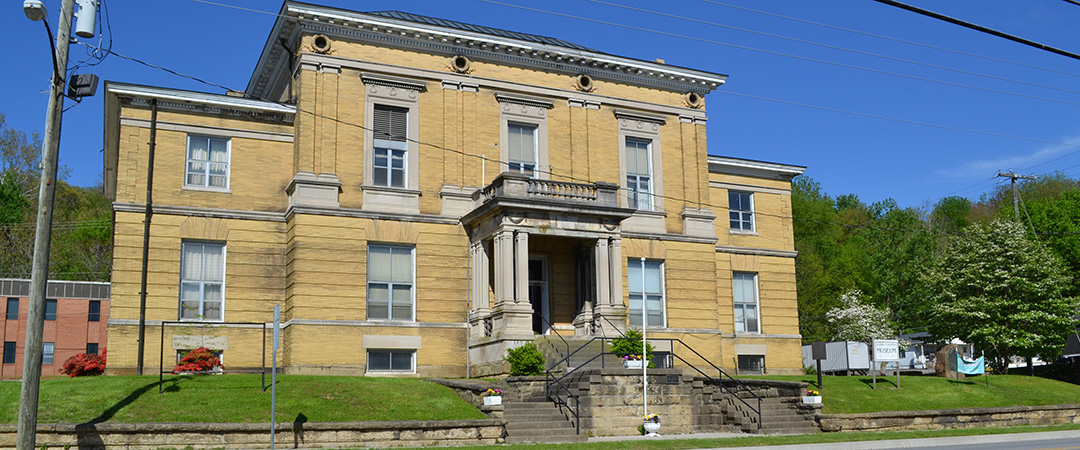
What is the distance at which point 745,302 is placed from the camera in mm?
40688

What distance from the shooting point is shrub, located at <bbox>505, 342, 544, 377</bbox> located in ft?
87.7

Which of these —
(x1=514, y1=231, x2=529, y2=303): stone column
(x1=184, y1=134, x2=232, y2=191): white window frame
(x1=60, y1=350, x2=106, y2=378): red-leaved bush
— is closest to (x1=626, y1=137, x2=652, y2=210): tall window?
(x1=514, y1=231, x2=529, y2=303): stone column

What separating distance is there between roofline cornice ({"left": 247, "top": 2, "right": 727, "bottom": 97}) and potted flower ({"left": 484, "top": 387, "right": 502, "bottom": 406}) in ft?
49.1

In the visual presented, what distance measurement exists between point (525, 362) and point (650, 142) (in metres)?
14.0

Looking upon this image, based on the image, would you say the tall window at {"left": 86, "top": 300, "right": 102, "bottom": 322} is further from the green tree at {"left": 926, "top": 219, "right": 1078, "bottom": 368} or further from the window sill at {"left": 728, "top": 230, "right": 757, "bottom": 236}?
the green tree at {"left": 926, "top": 219, "right": 1078, "bottom": 368}

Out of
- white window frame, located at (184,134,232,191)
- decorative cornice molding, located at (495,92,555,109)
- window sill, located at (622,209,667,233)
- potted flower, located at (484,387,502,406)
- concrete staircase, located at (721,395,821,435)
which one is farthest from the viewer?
window sill, located at (622,209,667,233)

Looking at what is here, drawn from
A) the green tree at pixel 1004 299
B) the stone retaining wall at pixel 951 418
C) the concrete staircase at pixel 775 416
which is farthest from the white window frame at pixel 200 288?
the green tree at pixel 1004 299

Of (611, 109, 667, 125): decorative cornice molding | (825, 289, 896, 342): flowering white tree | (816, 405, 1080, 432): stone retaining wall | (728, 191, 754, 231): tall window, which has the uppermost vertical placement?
(611, 109, 667, 125): decorative cornice molding

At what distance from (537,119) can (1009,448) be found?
20.0 meters

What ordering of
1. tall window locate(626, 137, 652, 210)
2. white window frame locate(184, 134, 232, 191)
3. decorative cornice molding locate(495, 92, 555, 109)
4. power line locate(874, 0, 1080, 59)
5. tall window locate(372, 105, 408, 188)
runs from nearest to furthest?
1. power line locate(874, 0, 1080, 59)
2. white window frame locate(184, 134, 232, 191)
3. tall window locate(372, 105, 408, 188)
4. decorative cornice molding locate(495, 92, 555, 109)
5. tall window locate(626, 137, 652, 210)

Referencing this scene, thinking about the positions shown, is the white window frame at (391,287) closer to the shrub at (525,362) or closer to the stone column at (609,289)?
the shrub at (525,362)

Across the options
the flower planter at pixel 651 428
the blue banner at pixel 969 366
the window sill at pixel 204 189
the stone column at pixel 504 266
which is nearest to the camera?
the flower planter at pixel 651 428

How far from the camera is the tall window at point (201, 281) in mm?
30797

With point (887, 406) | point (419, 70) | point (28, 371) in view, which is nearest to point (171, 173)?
point (419, 70)
